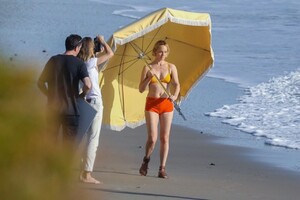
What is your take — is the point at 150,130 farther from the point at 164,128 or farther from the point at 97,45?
the point at 97,45

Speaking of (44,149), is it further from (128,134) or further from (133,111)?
(128,134)

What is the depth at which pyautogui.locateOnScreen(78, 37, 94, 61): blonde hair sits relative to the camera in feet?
29.4

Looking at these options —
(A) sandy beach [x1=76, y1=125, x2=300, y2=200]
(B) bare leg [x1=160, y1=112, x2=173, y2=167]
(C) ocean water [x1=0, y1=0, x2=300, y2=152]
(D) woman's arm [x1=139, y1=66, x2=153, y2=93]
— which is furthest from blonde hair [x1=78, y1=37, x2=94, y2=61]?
(A) sandy beach [x1=76, y1=125, x2=300, y2=200]

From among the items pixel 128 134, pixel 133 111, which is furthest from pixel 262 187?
pixel 128 134

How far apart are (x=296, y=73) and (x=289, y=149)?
355 inches

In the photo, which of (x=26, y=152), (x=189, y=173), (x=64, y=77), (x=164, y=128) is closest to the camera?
(x=26, y=152)

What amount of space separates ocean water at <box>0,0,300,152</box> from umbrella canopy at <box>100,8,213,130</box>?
7.32ft

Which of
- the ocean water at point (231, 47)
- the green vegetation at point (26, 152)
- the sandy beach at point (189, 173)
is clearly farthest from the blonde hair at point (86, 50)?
the green vegetation at point (26, 152)

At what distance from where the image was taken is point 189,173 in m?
10.6

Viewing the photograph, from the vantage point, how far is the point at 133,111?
10.5 m

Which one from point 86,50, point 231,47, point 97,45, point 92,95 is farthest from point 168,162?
point 231,47

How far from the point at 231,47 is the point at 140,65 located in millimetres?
16028

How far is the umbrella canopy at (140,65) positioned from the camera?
10.4m

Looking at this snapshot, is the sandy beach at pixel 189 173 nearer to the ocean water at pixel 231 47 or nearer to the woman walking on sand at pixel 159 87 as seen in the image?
the woman walking on sand at pixel 159 87
